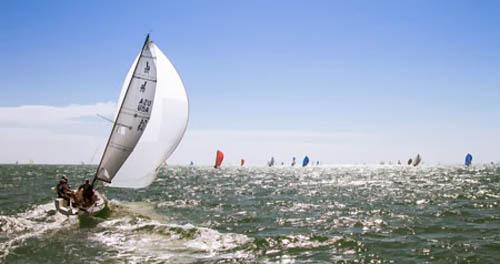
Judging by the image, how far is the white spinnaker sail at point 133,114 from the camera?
25828mm

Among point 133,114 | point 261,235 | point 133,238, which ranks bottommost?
point 133,238

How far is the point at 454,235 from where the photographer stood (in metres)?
20.3

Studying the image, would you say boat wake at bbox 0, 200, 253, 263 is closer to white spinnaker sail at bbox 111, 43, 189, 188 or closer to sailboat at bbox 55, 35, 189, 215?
white spinnaker sail at bbox 111, 43, 189, 188

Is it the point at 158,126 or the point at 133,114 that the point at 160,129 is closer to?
the point at 158,126

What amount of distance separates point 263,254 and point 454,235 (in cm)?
907

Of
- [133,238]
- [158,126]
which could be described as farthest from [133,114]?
[133,238]

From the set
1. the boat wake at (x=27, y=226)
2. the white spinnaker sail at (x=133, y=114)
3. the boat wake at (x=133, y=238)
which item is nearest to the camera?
the boat wake at (x=133, y=238)

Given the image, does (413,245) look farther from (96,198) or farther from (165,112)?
(96,198)

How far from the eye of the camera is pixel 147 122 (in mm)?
25906

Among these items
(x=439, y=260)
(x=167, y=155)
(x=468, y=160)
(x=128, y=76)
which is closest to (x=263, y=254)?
(x=439, y=260)

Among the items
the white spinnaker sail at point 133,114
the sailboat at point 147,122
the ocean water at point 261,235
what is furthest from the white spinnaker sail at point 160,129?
the ocean water at point 261,235

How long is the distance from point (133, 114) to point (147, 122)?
2.90 feet

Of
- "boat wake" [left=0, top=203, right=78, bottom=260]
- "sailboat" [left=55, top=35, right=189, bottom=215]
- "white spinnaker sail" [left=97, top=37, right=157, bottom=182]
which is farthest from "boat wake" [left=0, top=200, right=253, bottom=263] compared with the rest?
"white spinnaker sail" [left=97, top=37, right=157, bottom=182]

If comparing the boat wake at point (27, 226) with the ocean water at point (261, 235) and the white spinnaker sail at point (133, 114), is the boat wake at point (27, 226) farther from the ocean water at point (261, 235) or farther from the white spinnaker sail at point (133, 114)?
the white spinnaker sail at point (133, 114)
